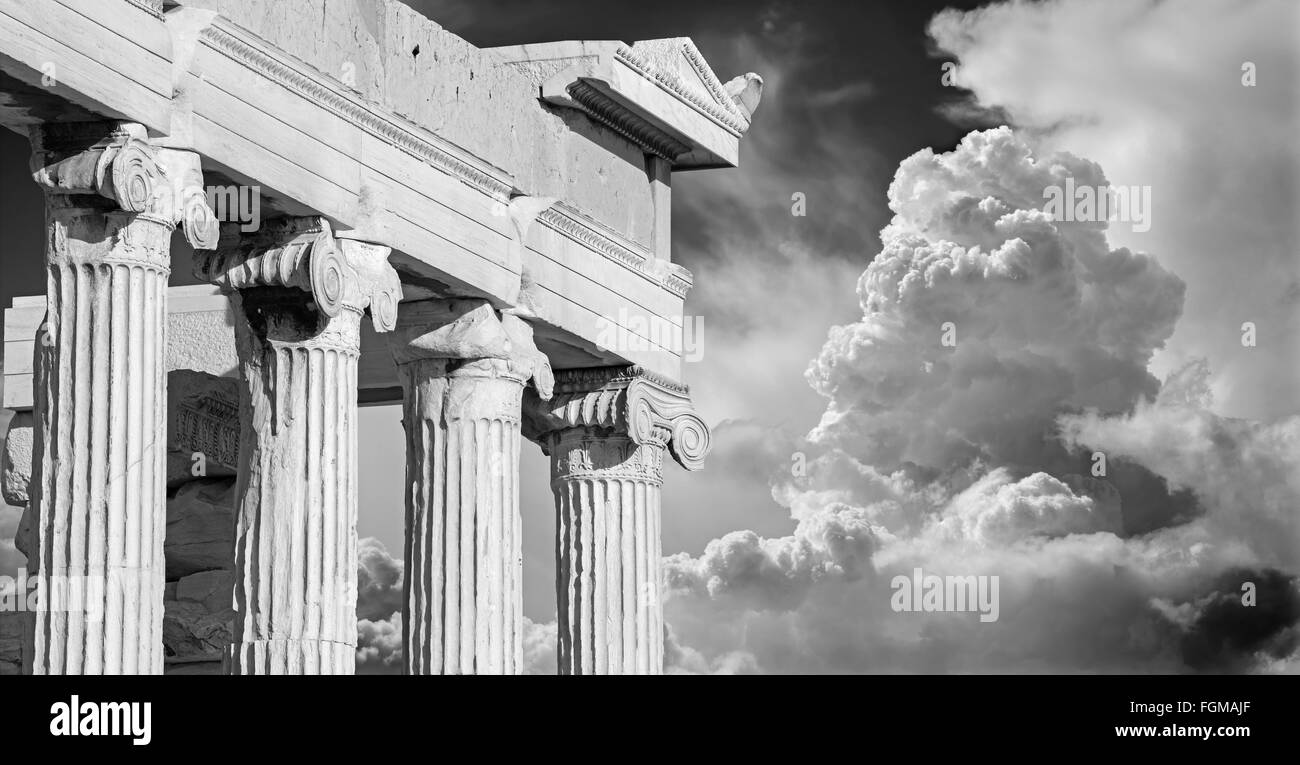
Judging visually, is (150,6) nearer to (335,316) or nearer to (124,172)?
(124,172)

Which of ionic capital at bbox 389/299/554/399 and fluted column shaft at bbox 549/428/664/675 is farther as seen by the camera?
fluted column shaft at bbox 549/428/664/675

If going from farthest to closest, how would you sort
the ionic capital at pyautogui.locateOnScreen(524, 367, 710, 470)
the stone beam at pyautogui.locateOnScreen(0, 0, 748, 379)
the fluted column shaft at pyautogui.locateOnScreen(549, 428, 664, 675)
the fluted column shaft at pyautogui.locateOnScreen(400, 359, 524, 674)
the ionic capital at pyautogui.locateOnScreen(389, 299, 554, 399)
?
1. the ionic capital at pyautogui.locateOnScreen(524, 367, 710, 470)
2. the fluted column shaft at pyautogui.locateOnScreen(549, 428, 664, 675)
3. the ionic capital at pyautogui.locateOnScreen(389, 299, 554, 399)
4. the fluted column shaft at pyautogui.locateOnScreen(400, 359, 524, 674)
5. the stone beam at pyautogui.locateOnScreen(0, 0, 748, 379)

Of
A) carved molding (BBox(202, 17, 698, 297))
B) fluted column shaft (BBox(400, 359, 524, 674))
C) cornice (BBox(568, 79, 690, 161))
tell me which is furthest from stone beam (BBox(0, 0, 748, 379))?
fluted column shaft (BBox(400, 359, 524, 674))

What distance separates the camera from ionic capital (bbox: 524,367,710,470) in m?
34.1

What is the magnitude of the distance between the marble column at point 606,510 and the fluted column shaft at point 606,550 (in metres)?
0.01

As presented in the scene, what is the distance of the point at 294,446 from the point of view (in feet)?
90.6

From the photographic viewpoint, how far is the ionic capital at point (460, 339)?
30.7m

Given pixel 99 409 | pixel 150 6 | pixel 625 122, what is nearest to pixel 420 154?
pixel 625 122

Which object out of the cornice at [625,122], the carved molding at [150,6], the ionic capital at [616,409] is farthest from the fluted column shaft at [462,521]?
the carved molding at [150,6]

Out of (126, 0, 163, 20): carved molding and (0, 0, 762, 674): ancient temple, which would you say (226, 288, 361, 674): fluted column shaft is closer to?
(0, 0, 762, 674): ancient temple

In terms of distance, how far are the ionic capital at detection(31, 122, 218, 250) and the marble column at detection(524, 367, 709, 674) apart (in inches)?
380

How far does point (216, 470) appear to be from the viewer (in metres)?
38.0
